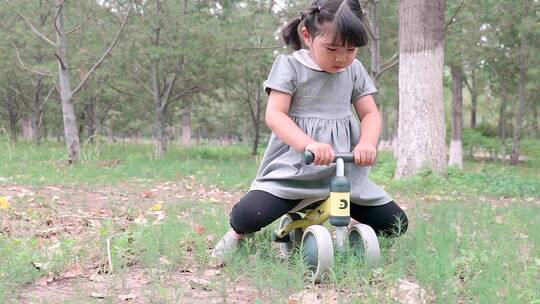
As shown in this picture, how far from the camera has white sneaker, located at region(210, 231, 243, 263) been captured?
2709 mm

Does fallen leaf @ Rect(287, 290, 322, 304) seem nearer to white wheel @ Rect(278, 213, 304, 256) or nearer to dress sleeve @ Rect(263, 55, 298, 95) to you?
white wheel @ Rect(278, 213, 304, 256)

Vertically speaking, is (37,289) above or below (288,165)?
below

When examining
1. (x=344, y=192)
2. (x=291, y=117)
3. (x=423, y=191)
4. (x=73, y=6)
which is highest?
(x=73, y=6)

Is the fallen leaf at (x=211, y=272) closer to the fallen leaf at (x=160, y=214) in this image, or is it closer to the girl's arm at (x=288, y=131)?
the girl's arm at (x=288, y=131)

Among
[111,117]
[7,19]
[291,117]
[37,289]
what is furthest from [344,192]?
[111,117]

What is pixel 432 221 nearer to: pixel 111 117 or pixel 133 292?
pixel 133 292

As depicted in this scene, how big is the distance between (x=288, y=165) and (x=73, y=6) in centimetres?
1286

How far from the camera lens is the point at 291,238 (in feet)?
9.70

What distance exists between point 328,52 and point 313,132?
16.0 inches

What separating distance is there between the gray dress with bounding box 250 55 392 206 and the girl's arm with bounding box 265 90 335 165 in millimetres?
56

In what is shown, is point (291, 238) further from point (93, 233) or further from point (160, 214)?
point (160, 214)

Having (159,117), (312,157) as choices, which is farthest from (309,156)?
(159,117)

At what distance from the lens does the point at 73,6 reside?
13922mm

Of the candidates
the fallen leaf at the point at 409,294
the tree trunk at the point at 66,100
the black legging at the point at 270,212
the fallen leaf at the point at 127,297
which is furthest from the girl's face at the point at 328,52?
the tree trunk at the point at 66,100
